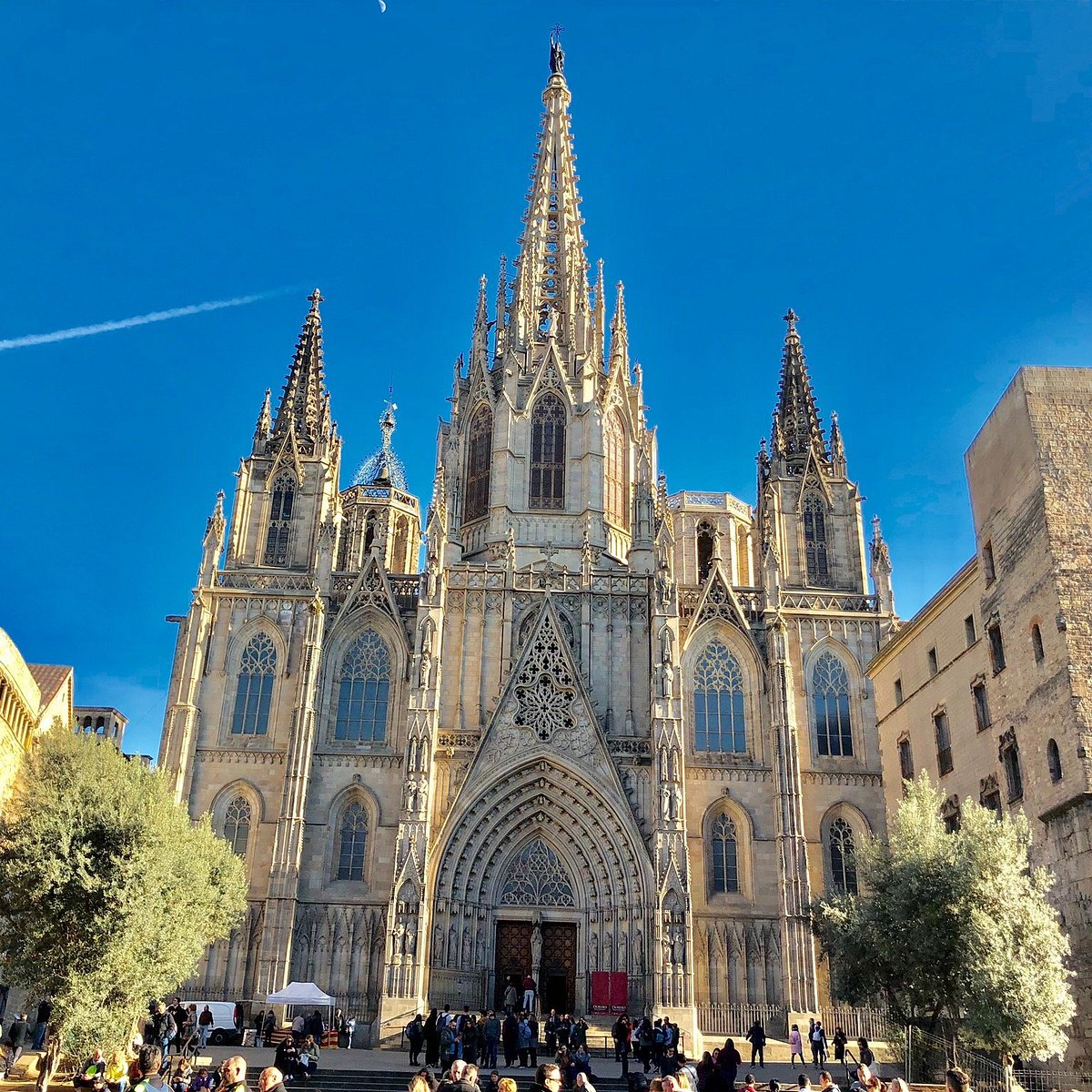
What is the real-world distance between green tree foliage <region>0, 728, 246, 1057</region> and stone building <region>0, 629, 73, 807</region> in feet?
16.4

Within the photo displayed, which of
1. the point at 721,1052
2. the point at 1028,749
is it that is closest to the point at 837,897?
the point at 1028,749

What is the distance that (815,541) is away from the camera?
45094mm

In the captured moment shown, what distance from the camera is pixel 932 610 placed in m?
33.2

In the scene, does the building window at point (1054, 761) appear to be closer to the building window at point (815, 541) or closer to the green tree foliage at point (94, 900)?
the building window at point (815, 541)

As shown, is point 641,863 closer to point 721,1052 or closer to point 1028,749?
point 1028,749

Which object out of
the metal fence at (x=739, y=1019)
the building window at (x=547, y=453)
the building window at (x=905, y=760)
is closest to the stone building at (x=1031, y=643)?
the building window at (x=905, y=760)

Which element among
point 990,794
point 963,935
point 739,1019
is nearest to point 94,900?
point 963,935

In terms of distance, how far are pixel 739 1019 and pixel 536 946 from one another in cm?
690

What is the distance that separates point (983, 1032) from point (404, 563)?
149 ft

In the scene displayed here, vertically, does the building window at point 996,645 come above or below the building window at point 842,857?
above

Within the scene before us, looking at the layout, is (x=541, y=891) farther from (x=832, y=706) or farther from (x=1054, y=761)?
(x=1054, y=761)

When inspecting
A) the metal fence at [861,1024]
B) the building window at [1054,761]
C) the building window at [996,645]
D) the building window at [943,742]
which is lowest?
the metal fence at [861,1024]

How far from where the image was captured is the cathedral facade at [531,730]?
36438 mm

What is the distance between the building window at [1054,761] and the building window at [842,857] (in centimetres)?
1453
